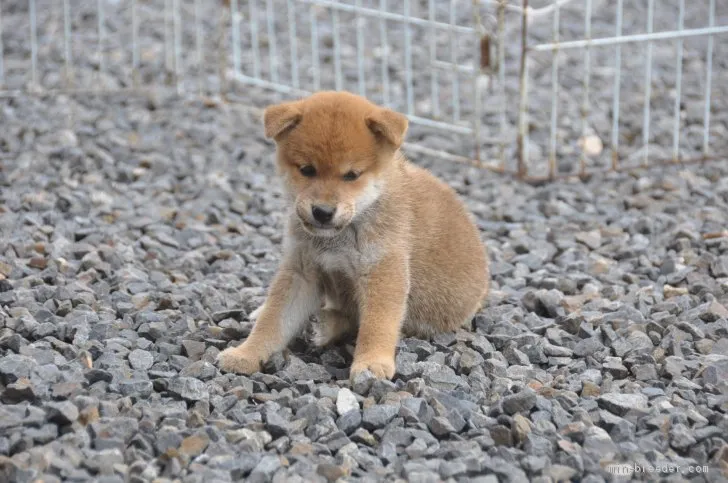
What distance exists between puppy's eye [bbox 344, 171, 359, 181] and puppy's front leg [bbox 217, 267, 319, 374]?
0.52 meters

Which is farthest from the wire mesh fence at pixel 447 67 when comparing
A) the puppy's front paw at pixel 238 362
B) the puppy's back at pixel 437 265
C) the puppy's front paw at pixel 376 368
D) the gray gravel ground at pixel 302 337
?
the puppy's front paw at pixel 238 362

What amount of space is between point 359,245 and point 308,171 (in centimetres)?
41

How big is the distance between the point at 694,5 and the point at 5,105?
628cm

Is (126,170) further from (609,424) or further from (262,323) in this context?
(609,424)

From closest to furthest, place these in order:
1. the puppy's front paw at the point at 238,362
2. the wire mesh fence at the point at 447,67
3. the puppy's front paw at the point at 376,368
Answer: the puppy's front paw at the point at 376,368 < the puppy's front paw at the point at 238,362 < the wire mesh fence at the point at 447,67

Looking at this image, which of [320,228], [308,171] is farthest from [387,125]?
[320,228]

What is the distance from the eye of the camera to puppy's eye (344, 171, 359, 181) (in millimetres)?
4197

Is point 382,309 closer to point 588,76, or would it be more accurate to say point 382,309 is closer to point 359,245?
point 359,245

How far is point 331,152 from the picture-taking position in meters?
4.14

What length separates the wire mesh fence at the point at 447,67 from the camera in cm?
724

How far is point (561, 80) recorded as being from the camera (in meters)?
8.72

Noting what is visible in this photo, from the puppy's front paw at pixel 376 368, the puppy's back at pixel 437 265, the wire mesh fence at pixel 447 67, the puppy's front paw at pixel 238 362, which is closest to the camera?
the puppy's front paw at pixel 376 368

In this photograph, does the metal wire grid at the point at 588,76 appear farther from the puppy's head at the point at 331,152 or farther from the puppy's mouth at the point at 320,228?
the puppy's mouth at the point at 320,228

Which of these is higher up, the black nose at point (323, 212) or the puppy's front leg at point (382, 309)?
the black nose at point (323, 212)
